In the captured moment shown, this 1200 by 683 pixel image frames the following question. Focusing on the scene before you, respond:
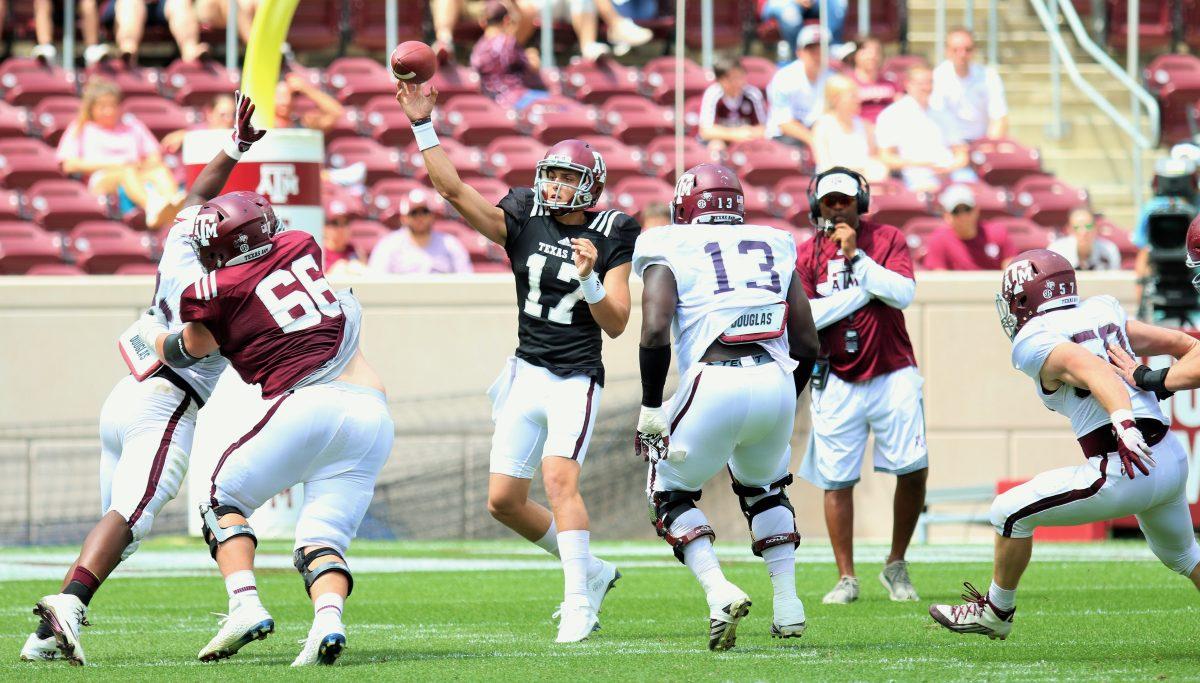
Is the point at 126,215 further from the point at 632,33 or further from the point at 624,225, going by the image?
the point at 624,225

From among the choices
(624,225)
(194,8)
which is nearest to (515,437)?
(624,225)

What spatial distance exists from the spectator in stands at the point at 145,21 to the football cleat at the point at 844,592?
9999 mm

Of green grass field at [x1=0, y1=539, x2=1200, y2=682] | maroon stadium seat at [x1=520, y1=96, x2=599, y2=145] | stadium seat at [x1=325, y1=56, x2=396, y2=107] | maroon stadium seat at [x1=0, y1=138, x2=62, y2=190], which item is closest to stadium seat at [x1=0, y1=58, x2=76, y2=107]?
maroon stadium seat at [x1=0, y1=138, x2=62, y2=190]

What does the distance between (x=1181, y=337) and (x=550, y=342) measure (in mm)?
2252

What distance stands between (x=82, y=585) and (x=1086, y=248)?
8621 millimetres

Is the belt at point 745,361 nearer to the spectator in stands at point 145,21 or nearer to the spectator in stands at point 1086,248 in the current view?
the spectator in stands at point 1086,248

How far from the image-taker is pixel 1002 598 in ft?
19.7

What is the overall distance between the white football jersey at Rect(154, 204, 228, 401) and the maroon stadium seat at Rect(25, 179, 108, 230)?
724 cm

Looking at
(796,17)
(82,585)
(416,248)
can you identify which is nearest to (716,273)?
(82,585)

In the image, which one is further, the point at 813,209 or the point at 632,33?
the point at 632,33

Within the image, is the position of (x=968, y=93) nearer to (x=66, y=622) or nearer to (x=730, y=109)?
(x=730, y=109)

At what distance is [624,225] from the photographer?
6418mm

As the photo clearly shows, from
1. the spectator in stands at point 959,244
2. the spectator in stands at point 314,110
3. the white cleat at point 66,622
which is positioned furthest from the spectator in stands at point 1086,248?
the white cleat at point 66,622

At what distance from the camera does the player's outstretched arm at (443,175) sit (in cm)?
634
